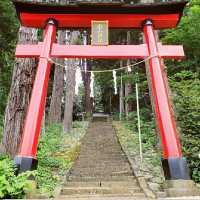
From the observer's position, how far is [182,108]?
11.0 metres

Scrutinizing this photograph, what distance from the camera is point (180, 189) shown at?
6.05 m

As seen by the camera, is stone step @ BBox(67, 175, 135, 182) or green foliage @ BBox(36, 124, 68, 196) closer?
green foliage @ BBox(36, 124, 68, 196)

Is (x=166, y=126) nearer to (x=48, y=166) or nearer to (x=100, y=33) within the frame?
(x=100, y=33)

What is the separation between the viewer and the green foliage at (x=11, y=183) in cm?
566

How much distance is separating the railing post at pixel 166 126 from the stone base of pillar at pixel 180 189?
0.16 m

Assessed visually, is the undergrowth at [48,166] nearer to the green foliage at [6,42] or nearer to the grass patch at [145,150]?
the grass patch at [145,150]

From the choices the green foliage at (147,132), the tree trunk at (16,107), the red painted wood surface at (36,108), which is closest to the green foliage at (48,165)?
the red painted wood surface at (36,108)

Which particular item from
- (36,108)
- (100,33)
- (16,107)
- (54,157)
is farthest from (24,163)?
(54,157)

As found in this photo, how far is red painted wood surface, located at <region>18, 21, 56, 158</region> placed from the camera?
6758 millimetres

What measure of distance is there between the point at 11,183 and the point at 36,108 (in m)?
1.77

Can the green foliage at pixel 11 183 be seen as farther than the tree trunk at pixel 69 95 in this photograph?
No

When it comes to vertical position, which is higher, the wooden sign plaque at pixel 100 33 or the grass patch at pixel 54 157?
the wooden sign plaque at pixel 100 33

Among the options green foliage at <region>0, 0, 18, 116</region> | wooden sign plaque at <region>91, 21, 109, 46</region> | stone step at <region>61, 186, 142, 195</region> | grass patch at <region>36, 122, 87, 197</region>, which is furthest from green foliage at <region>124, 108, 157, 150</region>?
green foliage at <region>0, 0, 18, 116</region>

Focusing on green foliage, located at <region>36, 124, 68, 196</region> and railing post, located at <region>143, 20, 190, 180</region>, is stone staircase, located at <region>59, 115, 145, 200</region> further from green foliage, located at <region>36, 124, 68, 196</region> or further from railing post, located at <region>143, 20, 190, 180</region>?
railing post, located at <region>143, 20, 190, 180</region>
